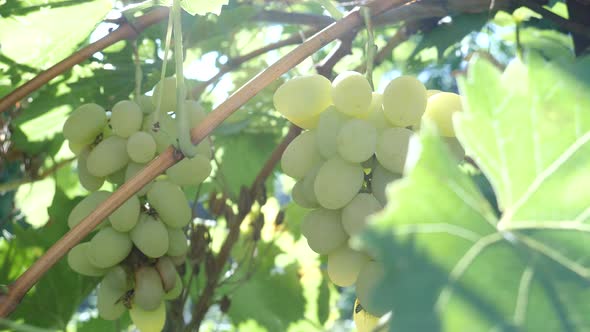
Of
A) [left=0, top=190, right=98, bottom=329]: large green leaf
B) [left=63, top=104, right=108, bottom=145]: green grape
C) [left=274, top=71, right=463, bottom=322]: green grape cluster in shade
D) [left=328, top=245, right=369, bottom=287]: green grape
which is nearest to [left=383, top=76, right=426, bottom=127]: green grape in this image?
[left=274, top=71, right=463, bottom=322]: green grape cluster in shade

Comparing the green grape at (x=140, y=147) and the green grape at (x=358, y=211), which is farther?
the green grape at (x=140, y=147)

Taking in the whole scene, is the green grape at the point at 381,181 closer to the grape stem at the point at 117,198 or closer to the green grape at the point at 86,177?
the grape stem at the point at 117,198

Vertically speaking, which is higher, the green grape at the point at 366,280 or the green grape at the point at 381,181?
the green grape at the point at 381,181

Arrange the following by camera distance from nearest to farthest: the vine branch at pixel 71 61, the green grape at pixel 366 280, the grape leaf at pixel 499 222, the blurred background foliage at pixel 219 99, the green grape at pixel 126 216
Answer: the grape leaf at pixel 499 222
the green grape at pixel 366 280
the green grape at pixel 126 216
the vine branch at pixel 71 61
the blurred background foliage at pixel 219 99

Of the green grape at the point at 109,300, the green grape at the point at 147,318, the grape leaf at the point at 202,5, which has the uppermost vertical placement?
the grape leaf at the point at 202,5

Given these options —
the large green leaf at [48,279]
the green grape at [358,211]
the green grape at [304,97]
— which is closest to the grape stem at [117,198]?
the green grape at [304,97]

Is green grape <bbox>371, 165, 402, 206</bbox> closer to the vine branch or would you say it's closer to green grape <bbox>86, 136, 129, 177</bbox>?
green grape <bbox>86, 136, 129, 177</bbox>
